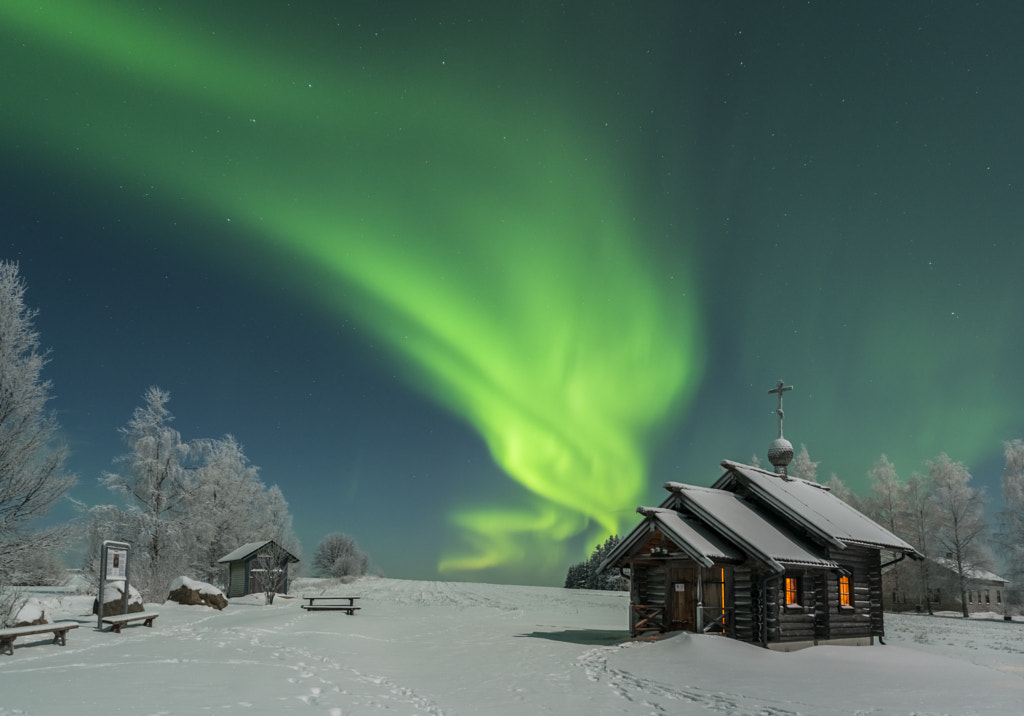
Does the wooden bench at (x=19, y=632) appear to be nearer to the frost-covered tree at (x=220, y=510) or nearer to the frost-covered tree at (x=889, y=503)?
the frost-covered tree at (x=220, y=510)

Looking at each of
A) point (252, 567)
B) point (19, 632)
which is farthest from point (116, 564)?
point (252, 567)

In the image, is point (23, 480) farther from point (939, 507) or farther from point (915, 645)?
point (939, 507)

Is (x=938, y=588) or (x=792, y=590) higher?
(x=792, y=590)

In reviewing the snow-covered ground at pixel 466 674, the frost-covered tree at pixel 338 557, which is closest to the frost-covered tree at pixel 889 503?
the snow-covered ground at pixel 466 674

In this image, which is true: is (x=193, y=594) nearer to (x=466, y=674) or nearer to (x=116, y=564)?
(x=116, y=564)

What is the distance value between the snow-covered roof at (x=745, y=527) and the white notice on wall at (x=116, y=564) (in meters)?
21.1

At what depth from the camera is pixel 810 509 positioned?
2741 cm

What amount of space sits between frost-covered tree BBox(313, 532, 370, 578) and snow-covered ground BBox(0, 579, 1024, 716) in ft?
230

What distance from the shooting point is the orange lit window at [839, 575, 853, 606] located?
87.1 feet

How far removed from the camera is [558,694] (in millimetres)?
15258

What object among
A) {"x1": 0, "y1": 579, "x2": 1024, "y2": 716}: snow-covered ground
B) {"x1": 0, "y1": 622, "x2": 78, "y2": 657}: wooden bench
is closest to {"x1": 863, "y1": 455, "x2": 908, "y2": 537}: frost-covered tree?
{"x1": 0, "y1": 579, "x2": 1024, "y2": 716}: snow-covered ground

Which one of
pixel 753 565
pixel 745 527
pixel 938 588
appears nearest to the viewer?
pixel 753 565

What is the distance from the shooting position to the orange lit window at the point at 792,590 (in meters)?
24.6

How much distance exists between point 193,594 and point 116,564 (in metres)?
10.8
